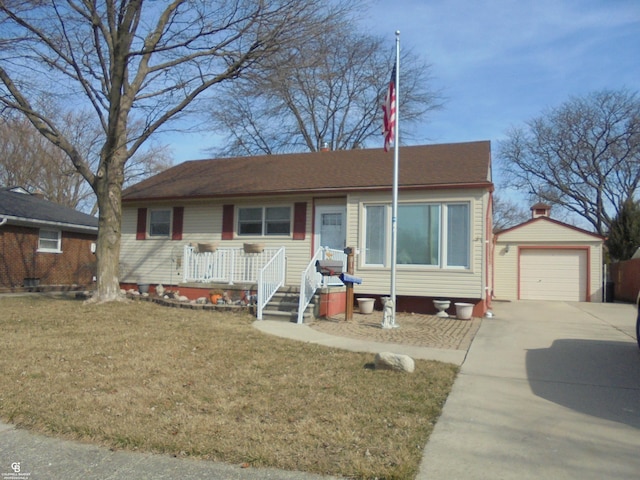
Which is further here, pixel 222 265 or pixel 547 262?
pixel 547 262

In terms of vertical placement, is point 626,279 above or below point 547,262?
below

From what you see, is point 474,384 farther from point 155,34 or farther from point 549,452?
point 155,34

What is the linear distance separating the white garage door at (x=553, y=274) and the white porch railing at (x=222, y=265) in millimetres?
11005

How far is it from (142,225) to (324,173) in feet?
19.9

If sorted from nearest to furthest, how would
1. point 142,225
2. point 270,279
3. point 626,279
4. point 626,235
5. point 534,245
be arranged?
point 270,279, point 142,225, point 534,245, point 626,279, point 626,235

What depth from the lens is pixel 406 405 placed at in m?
4.93

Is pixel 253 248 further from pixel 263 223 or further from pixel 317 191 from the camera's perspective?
pixel 317 191

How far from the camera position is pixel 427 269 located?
40.2ft

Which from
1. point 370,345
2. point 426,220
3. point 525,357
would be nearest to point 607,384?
point 525,357

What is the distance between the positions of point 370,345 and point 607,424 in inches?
154

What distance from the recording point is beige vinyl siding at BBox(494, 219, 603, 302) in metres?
18.5

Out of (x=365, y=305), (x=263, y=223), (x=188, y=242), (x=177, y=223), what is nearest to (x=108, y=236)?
(x=188, y=242)

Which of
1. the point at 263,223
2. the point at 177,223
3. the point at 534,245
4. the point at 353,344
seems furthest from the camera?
the point at 534,245

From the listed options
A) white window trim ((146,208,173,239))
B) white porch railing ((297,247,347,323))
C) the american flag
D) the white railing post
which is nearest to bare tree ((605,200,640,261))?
white porch railing ((297,247,347,323))
